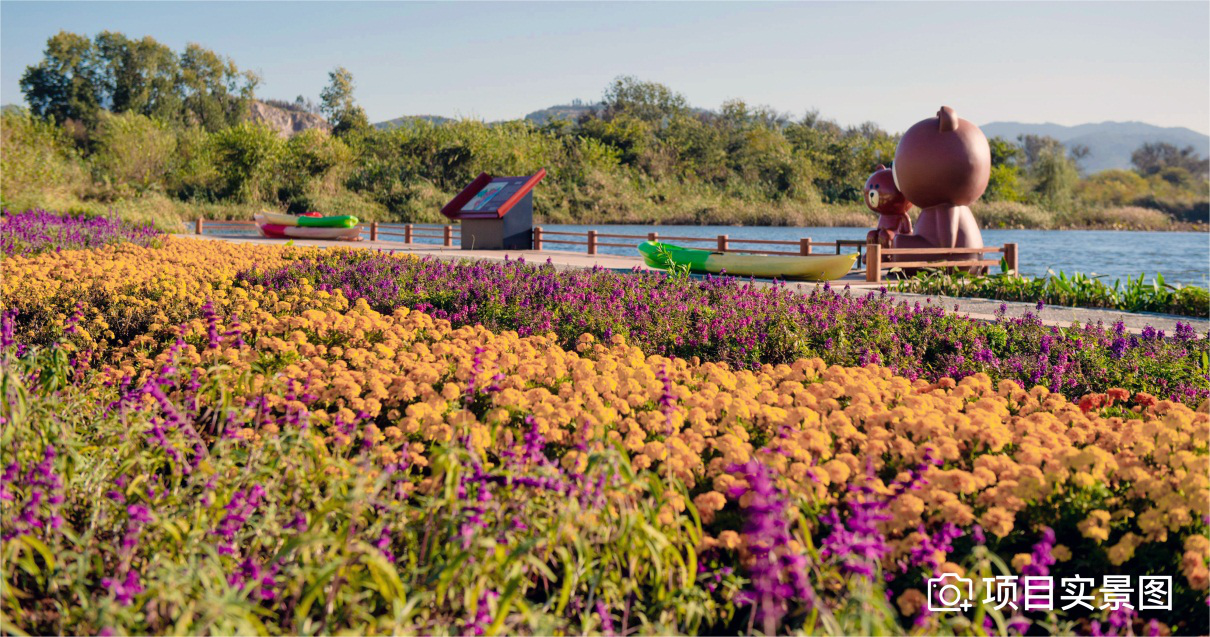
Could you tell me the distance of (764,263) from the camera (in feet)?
48.2

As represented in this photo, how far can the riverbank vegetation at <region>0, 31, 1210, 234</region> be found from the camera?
45.0 meters

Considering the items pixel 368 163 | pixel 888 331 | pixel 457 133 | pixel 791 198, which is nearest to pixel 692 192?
pixel 791 198

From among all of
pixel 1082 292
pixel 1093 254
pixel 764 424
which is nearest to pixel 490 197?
pixel 1082 292

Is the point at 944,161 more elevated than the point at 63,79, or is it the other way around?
the point at 63,79

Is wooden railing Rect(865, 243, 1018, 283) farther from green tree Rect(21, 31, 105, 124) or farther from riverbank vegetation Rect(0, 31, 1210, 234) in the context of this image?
green tree Rect(21, 31, 105, 124)

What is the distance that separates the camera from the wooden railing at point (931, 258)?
14852mm

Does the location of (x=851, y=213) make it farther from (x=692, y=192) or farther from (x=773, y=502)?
(x=773, y=502)

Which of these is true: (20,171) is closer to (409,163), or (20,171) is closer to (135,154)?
(135,154)

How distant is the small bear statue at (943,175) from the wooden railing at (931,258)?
206 mm

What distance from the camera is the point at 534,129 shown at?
62531mm

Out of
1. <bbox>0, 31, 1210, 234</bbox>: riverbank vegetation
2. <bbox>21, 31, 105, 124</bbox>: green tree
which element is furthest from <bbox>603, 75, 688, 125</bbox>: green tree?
<bbox>21, 31, 105, 124</bbox>: green tree

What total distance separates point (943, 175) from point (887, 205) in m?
2.02

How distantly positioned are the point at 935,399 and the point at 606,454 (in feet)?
Result: 8.45

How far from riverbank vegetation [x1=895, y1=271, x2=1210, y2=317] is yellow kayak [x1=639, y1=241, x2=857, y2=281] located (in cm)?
153
